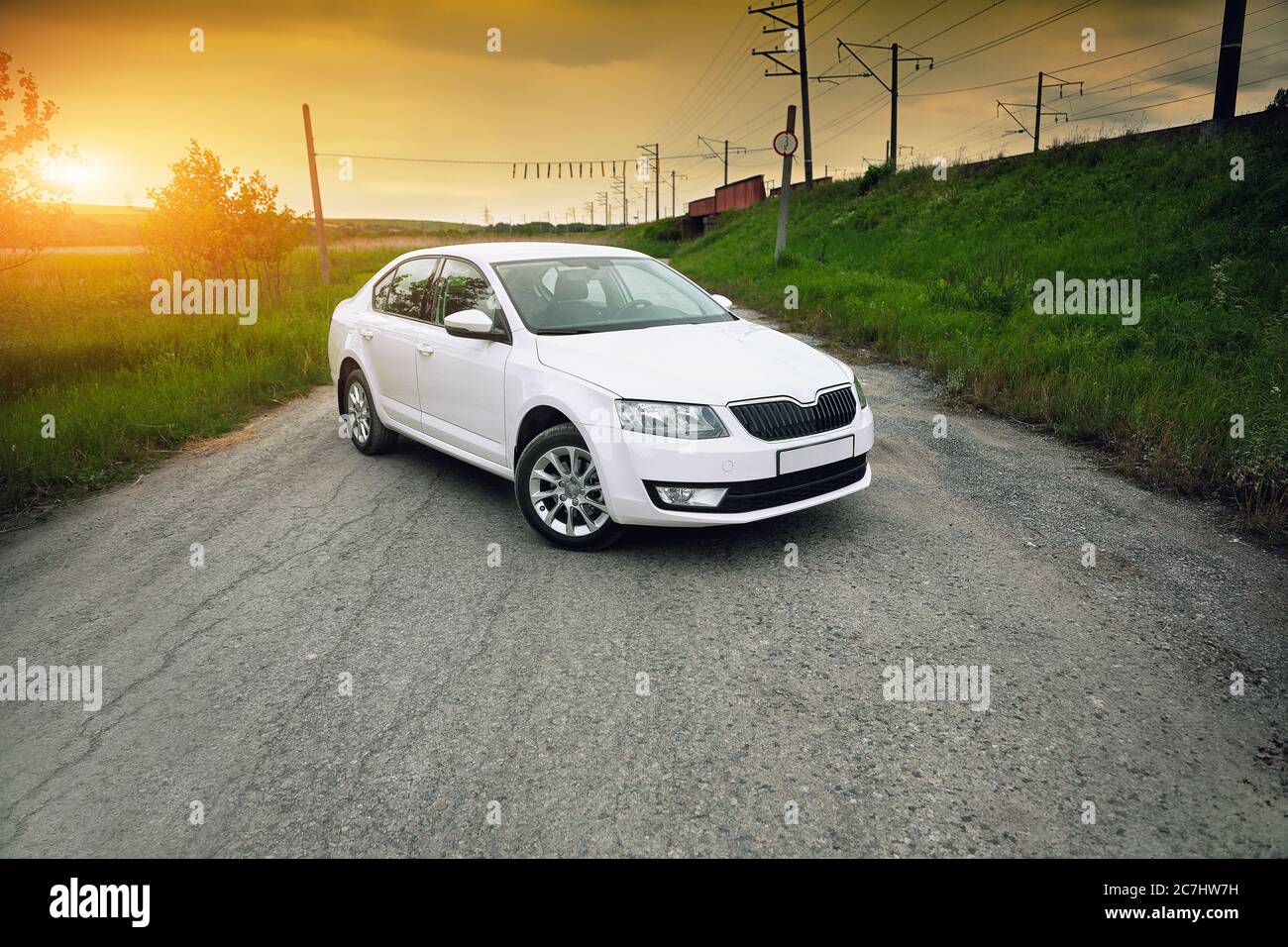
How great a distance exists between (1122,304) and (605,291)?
979cm

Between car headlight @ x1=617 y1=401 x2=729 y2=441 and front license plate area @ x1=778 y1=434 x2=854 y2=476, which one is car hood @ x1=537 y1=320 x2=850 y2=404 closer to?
car headlight @ x1=617 y1=401 x2=729 y2=441

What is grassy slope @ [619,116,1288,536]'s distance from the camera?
6383 millimetres

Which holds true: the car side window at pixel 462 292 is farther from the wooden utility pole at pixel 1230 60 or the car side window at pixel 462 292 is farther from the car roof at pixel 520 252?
the wooden utility pole at pixel 1230 60

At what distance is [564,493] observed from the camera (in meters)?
4.82

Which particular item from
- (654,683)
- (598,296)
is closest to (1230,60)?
(598,296)

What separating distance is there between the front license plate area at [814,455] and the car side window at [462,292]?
2132mm

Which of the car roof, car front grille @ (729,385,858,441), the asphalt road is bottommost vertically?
the asphalt road

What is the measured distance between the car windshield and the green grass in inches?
165

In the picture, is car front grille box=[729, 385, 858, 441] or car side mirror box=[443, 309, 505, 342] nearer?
car front grille box=[729, 385, 858, 441]

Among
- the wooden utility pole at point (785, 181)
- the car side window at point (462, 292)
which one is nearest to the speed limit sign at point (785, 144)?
the wooden utility pole at point (785, 181)

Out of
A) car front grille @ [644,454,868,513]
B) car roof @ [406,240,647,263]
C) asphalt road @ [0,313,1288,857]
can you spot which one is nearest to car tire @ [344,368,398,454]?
asphalt road @ [0,313,1288,857]

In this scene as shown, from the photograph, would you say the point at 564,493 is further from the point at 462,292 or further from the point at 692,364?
the point at 462,292

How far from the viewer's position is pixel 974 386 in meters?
8.56
